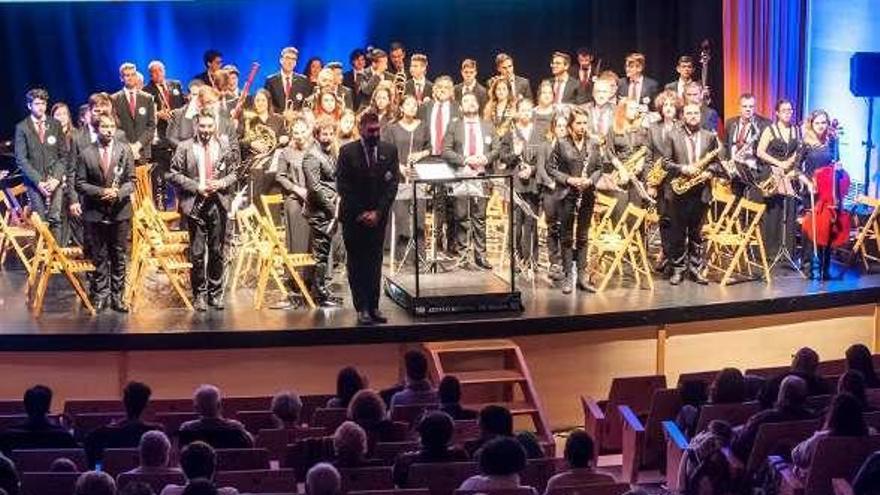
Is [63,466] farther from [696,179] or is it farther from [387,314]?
[696,179]

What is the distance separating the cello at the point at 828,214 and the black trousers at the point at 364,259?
4155mm

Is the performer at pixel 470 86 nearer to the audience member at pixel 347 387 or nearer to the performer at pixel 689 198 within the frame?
the performer at pixel 689 198

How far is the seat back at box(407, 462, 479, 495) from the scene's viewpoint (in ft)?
27.2

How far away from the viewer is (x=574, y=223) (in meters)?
13.4

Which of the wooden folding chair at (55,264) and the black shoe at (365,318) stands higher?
the wooden folding chair at (55,264)

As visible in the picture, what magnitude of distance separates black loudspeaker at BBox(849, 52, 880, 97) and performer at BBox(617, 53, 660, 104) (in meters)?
2.09

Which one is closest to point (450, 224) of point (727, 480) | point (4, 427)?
point (4, 427)

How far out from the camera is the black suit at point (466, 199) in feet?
46.4

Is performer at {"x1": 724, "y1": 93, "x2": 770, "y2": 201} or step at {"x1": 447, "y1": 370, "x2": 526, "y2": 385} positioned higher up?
performer at {"x1": 724, "y1": 93, "x2": 770, "y2": 201}

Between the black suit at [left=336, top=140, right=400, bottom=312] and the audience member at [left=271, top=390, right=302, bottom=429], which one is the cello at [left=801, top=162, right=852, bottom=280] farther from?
the audience member at [left=271, top=390, right=302, bottom=429]

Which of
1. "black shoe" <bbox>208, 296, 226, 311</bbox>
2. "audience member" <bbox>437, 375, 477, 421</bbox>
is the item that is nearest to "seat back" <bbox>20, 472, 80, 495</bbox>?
"audience member" <bbox>437, 375, 477, 421</bbox>

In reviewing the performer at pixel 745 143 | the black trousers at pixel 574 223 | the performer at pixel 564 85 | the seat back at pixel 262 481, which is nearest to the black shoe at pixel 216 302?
the black trousers at pixel 574 223

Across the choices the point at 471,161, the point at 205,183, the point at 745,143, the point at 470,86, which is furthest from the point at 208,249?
the point at 745,143

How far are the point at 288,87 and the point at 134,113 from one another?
165 cm
